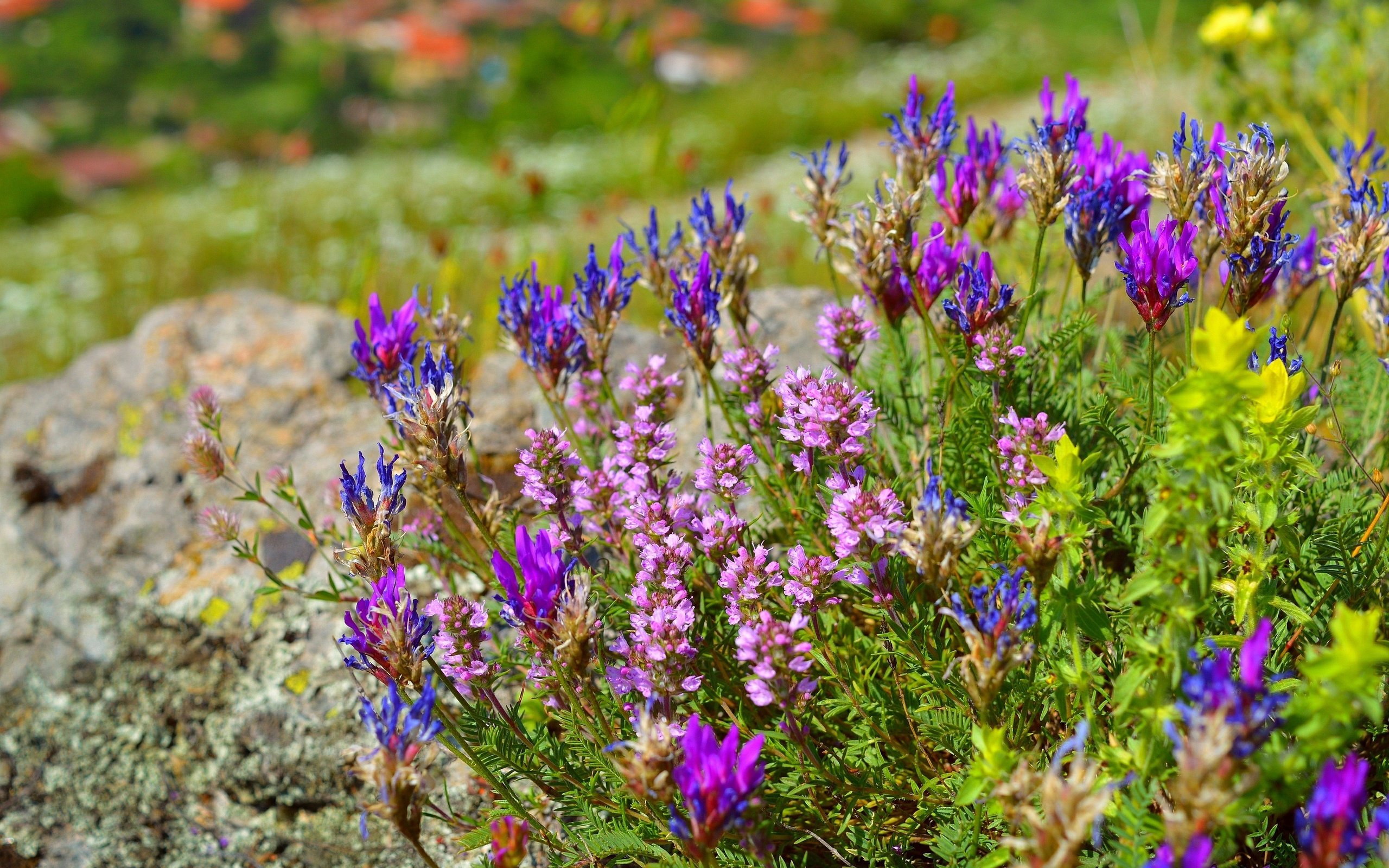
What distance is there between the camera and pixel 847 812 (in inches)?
69.9

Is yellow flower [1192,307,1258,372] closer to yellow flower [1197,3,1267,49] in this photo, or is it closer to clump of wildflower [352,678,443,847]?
clump of wildflower [352,678,443,847]

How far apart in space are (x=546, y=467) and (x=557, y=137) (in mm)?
14701

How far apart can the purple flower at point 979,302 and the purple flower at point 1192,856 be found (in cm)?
101

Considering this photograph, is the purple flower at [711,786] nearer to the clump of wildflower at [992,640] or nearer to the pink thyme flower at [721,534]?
the clump of wildflower at [992,640]

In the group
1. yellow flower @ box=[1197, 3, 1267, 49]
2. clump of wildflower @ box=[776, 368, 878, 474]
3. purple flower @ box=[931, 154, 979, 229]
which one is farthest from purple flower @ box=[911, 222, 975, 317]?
yellow flower @ box=[1197, 3, 1267, 49]

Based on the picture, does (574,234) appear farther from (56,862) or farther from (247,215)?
(56,862)

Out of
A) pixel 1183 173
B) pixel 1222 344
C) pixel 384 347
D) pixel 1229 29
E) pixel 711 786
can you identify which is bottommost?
pixel 711 786

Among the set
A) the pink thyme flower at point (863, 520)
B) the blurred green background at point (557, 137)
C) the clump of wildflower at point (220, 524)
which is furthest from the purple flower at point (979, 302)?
the blurred green background at point (557, 137)

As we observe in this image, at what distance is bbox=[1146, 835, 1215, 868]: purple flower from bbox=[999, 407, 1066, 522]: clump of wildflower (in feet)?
2.01

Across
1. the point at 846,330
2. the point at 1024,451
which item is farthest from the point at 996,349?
the point at 846,330

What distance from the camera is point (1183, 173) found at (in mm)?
1789

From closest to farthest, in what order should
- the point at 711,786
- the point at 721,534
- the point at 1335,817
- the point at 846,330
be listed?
1. the point at 1335,817
2. the point at 711,786
3. the point at 721,534
4. the point at 846,330

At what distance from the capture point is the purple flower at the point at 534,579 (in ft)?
4.78

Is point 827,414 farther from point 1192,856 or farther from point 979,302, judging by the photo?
point 1192,856
